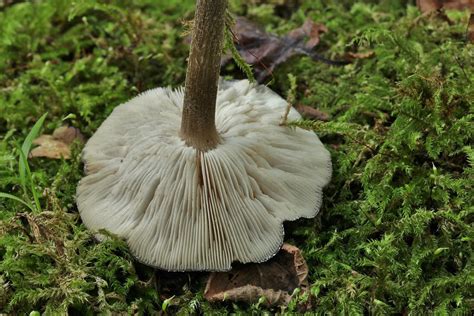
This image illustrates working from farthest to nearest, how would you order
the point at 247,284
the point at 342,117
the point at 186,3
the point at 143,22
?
the point at 186,3
the point at 143,22
the point at 342,117
the point at 247,284

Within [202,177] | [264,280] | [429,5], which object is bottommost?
[264,280]

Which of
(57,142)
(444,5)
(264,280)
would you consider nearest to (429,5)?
(444,5)

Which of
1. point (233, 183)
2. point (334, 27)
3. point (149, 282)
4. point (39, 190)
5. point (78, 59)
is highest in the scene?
point (334, 27)

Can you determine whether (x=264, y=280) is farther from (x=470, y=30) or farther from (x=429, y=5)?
(x=429, y=5)

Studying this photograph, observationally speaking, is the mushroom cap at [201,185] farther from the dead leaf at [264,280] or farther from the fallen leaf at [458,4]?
the fallen leaf at [458,4]

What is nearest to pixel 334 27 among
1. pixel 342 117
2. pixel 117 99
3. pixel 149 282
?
pixel 342 117

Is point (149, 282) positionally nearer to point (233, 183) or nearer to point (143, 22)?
point (233, 183)
